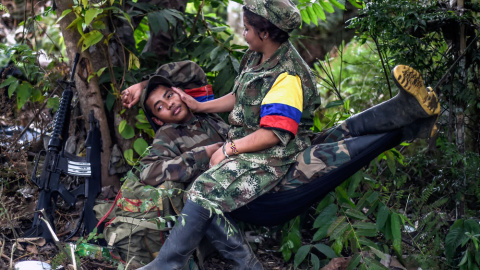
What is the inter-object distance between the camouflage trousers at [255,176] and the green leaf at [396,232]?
601 mm

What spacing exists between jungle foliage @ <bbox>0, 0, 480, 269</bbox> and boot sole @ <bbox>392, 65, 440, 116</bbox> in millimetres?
720

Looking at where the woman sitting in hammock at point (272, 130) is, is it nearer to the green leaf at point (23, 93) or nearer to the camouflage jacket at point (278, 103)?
the camouflage jacket at point (278, 103)

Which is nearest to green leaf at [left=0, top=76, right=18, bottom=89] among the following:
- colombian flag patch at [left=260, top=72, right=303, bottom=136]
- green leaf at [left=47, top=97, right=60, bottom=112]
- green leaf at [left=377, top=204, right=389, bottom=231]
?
green leaf at [left=47, top=97, right=60, bottom=112]

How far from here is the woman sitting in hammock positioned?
3.12 meters

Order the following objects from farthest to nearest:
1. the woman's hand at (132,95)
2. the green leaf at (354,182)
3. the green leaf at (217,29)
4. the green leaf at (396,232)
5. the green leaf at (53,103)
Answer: the green leaf at (217,29), the green leaf at (53,103), the woman's hand at (132,95), the green leaf at (354,182), the green leaf at (396,232)

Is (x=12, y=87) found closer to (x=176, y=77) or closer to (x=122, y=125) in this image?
(x=122, y=125)

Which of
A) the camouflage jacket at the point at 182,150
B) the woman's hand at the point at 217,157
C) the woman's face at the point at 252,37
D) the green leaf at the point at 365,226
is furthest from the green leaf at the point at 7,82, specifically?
the green leaf at the point at 365,226

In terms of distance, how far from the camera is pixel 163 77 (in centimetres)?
376

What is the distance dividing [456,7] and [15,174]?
351cm

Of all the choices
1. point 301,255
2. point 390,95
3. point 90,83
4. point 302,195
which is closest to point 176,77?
point 90,83

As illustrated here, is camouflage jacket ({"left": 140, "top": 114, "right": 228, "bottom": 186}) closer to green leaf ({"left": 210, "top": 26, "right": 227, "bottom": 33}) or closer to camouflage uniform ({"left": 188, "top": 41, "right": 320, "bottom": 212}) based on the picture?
camouflage uniform ({"left": 188, "top": 41, "right": 320, "bottom": 212})

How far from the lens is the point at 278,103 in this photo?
3074 millimetres

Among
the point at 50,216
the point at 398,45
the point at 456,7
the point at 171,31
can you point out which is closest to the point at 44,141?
the point at 50,216

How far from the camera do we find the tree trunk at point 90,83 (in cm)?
419
